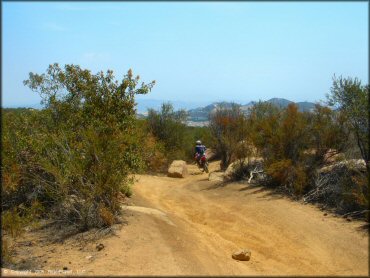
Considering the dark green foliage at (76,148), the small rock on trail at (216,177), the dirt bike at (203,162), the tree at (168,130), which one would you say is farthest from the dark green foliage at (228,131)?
the dark green foliage at (76,148)

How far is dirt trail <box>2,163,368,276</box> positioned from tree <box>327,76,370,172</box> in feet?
9.79

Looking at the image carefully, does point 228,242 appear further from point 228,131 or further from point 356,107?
point 228,131

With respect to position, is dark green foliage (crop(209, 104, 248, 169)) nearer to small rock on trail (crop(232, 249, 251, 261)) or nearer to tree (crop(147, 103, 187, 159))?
tree (crop(147, 103, 187, 159))

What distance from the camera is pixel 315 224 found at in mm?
10797

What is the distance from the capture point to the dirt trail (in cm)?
793

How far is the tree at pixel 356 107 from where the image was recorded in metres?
13.6

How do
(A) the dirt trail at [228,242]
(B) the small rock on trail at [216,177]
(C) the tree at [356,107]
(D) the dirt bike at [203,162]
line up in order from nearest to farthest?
(A) the dirt trail at [228,242], (C) the tree at [356,107], (B) the small rock on trail at [216,177], (D) the dirt bike at [203,162]

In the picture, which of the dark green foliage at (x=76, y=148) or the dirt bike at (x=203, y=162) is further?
the dirt bike at (x=203, y=162)

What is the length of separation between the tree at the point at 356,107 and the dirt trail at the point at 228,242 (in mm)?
2983

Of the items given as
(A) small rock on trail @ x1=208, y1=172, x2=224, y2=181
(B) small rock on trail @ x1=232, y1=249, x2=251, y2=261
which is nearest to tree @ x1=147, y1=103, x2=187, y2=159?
(A) small rock on trail @ x1=208, y1=172, x2=224, y2=181

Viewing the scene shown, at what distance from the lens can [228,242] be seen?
10172 millimetres

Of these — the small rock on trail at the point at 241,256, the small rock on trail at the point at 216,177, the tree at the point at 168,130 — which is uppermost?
the tree at the point at 168,130

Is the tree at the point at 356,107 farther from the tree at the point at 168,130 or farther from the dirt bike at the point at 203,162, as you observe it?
the tree at the point at 168,130

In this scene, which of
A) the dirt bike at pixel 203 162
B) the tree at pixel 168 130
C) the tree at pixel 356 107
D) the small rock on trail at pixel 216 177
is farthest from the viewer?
the tree at pixel 168 130
